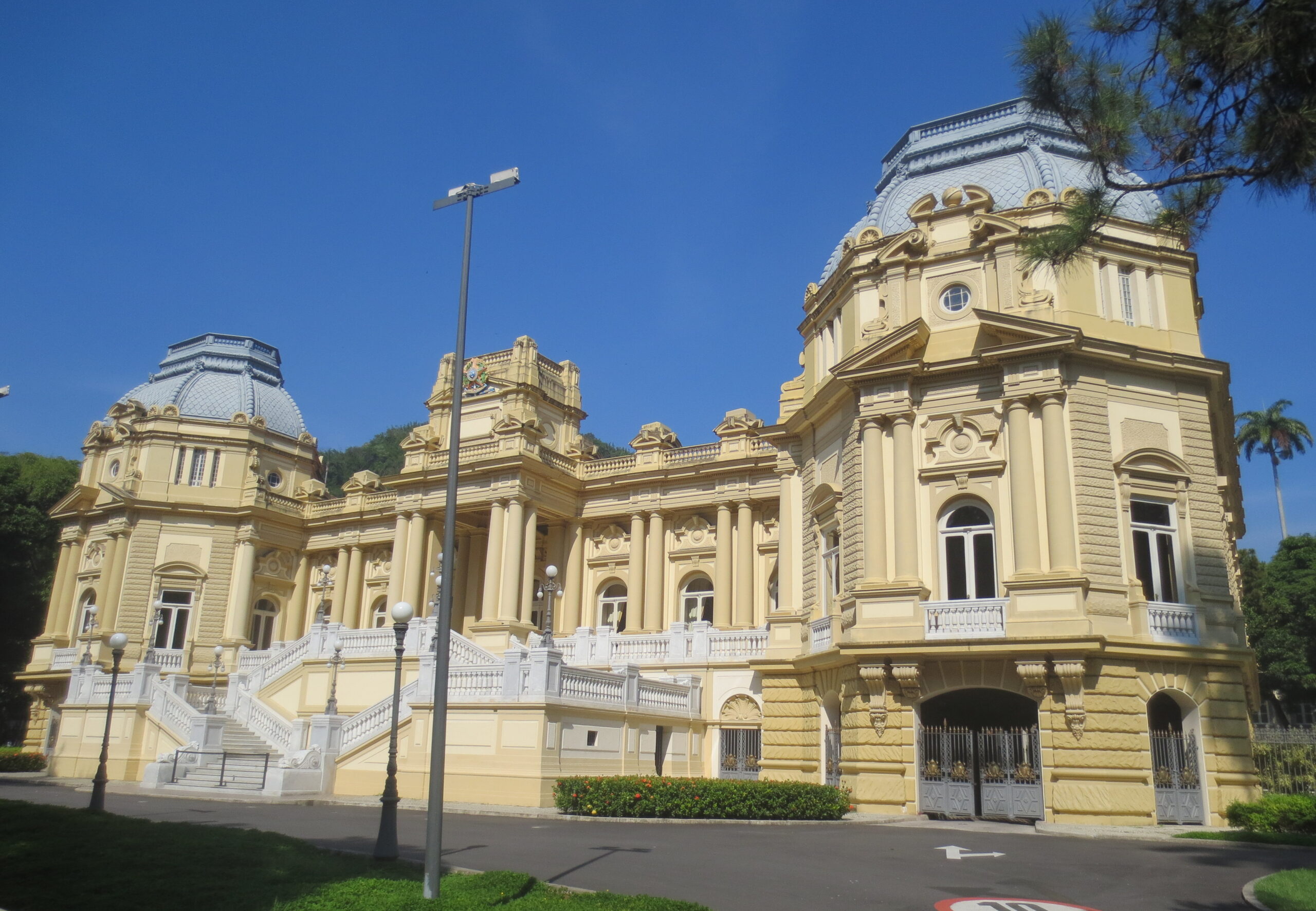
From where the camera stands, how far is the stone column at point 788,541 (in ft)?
87.5

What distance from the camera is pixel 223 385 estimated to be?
159 feet

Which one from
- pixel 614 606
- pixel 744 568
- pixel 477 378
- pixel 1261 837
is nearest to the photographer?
pixel 1261 837

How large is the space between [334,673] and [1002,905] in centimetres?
1921

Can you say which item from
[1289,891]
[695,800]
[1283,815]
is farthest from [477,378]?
[1289,891]

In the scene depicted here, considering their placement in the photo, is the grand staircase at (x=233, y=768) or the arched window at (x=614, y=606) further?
the arched window at (x=614, y=606)

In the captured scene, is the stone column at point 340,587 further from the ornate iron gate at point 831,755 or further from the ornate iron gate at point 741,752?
the ornate iron gate at point 831,755

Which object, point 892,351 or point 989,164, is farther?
point 989,164

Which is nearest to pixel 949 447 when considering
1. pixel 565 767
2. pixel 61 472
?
pixel 565 767

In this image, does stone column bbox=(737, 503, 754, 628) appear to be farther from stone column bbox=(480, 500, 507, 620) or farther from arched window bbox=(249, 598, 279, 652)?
arched window bbox=(249, 598, 279, 652)

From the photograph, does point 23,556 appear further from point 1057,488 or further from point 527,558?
point 1057,488

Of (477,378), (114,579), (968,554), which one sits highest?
(477,378)

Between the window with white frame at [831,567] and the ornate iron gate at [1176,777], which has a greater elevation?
the window with white frame at [831,567]

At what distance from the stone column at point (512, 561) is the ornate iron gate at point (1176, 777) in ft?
71.2

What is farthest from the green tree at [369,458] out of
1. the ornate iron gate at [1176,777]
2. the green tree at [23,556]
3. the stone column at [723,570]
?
the ornate iron gate at [1176,777]
